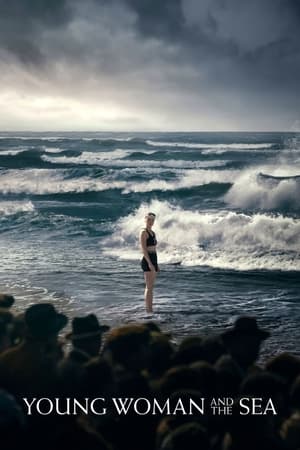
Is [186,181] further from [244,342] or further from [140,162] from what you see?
[244,342]

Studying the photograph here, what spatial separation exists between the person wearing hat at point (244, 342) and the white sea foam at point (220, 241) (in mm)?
4756

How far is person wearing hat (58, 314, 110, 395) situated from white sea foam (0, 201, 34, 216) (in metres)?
10.9

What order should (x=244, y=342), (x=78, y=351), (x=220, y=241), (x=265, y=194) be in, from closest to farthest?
(x=78, y=351), (x=244, y=342), (x=220, y=241), (x=265, y=194)

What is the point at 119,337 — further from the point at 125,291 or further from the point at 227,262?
the point at 227,262

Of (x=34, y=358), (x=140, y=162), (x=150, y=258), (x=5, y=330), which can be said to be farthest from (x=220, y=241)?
(x=140, y=162)

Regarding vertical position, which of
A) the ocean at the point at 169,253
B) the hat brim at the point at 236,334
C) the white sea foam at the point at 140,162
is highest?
the white sea foam at the point at 140,162

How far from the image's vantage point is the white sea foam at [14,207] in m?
14.7

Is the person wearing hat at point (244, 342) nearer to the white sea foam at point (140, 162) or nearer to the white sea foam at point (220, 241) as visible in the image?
the white sea foam at point (220, 241)

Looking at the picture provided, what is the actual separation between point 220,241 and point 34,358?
7.80 m

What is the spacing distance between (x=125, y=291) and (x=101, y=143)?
1876 inches

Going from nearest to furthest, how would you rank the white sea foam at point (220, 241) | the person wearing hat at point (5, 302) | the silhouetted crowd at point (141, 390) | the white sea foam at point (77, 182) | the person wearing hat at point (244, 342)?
the silhouetted crowd at point (141, 390), the person wearing hat at point (244, 342), the person wearing hat at point (5, 302), the white sea foam at point (220, 241), the white sea foam at point (77, 182)

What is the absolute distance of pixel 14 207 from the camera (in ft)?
51.5

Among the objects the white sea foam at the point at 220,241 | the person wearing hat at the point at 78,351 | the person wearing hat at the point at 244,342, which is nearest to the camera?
the person wearing hat at the point at 78,351

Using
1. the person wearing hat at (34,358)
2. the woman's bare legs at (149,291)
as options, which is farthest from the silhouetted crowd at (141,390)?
the woman's bare legs at (149,291)
